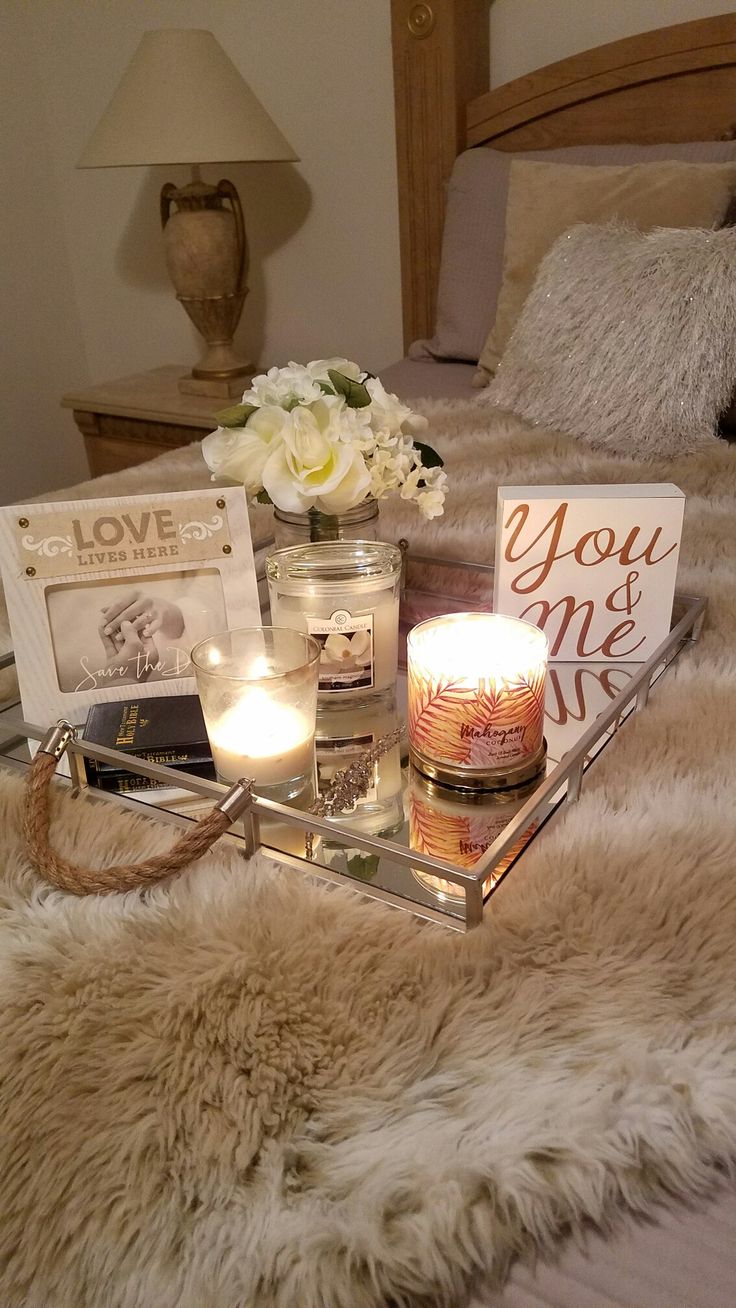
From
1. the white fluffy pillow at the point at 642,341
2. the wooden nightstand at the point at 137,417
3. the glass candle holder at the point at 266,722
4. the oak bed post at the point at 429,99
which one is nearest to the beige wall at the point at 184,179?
the oak bed post at the point at 429,99

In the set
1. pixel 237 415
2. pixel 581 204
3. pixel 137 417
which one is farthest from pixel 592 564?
pixel 137 417

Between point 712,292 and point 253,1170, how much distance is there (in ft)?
4.41

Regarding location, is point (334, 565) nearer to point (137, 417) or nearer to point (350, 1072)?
point (350, 1072)

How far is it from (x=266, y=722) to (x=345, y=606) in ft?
0.48

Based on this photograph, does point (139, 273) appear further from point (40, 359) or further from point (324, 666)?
point (324, 666)

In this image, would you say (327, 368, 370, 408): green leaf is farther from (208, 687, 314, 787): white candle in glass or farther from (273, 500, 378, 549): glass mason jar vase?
(208, 687, 314, 787): white candle in glass

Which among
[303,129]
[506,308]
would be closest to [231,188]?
[303,129]

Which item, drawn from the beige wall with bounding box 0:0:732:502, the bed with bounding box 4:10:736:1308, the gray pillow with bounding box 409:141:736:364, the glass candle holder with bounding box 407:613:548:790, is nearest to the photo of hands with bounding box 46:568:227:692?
the glass candle holder with bounding box 407:613:548:790

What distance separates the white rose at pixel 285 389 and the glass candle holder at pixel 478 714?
0.24 m

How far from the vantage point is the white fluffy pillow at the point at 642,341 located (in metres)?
1.43

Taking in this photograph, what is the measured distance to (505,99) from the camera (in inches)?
84.6

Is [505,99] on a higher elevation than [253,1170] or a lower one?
higher

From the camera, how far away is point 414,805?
75 cm

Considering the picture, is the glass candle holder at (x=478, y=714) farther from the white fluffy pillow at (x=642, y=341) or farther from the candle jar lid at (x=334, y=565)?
the white fluffy pillow at (x=642, y=341)
